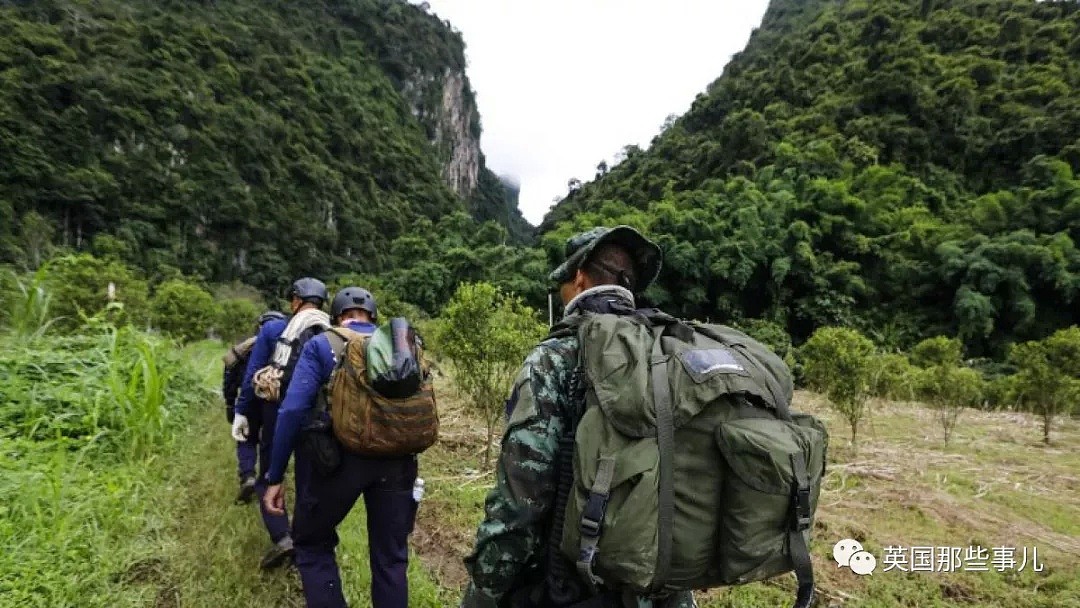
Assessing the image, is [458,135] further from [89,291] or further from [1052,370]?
[1052,370]

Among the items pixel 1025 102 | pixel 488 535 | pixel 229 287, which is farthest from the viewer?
pixel 229 287

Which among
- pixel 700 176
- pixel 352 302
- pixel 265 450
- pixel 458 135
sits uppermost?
pixel 458 135

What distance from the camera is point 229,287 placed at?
37.5 m

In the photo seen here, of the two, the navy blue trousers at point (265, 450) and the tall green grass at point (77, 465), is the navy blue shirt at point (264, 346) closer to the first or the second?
the navy blue trousers at point (265, 450)

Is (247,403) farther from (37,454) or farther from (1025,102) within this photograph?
(1025,102)

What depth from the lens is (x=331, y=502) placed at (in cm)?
216

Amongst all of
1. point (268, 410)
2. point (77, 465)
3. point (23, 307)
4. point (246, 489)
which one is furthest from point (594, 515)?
point (23, 307)

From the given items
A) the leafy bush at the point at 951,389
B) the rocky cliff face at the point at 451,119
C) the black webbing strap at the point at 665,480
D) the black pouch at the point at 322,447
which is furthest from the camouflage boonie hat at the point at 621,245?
the rocky cliff face at the point at 451,119

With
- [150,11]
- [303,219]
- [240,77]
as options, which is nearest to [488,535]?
[303,219]

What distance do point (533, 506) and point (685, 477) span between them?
0.35m

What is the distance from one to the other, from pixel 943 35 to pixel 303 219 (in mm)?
55517

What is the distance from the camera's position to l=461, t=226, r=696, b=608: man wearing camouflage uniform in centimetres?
121

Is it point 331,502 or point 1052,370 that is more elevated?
point 1052,370

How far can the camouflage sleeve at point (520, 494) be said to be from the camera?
121cm
